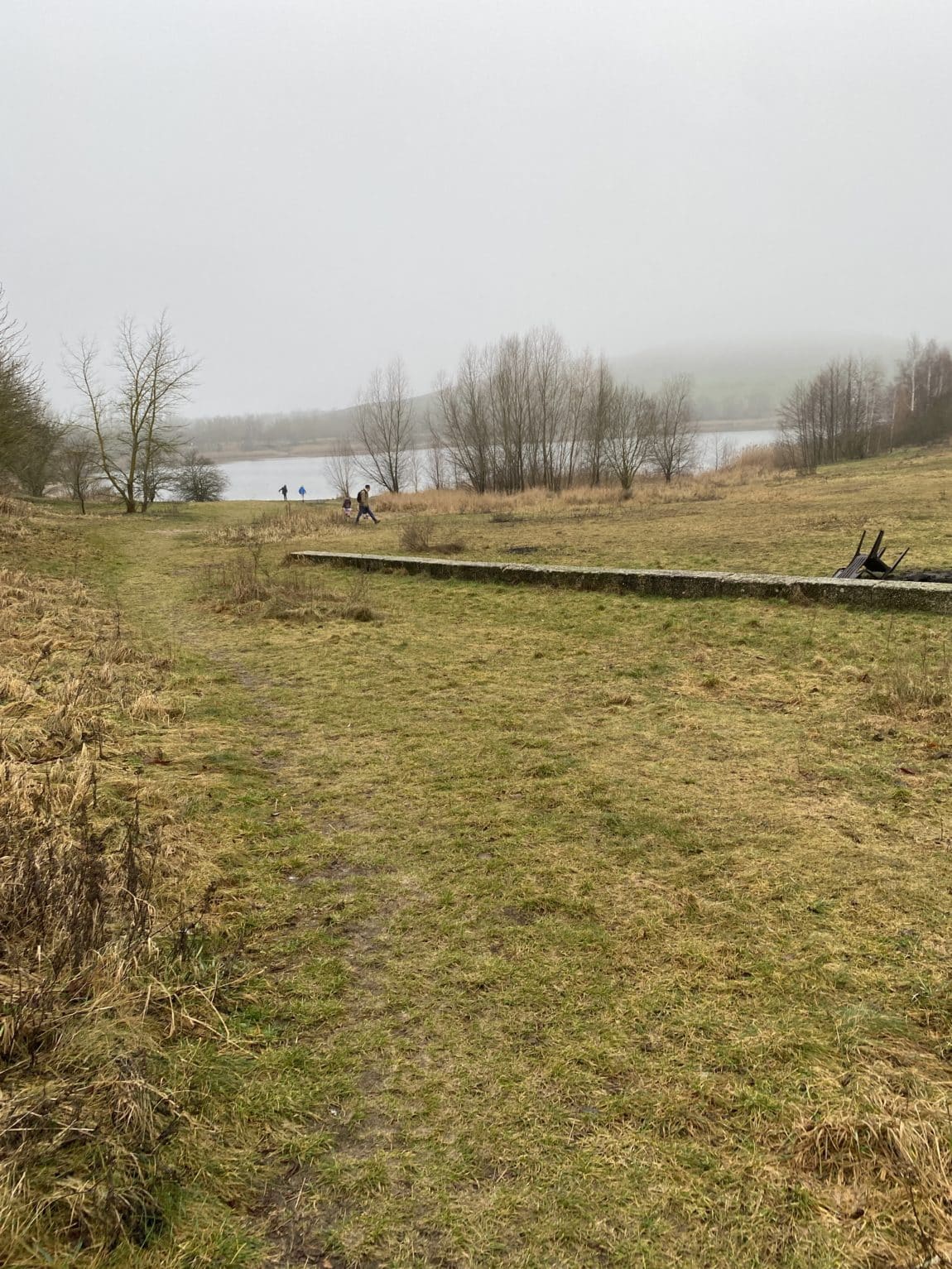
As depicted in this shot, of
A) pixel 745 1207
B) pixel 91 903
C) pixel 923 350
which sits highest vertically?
pixel 923 350

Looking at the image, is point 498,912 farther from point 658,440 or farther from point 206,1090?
point 658,440

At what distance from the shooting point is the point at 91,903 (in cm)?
244

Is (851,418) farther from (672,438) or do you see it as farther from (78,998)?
(78,998)

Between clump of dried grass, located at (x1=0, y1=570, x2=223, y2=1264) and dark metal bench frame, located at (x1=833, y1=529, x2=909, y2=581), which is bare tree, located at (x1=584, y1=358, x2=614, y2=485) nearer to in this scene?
dark metal bench frame, located at (x1=833, y1=529, x2=909, y2=581)

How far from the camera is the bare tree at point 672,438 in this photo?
1695 inches

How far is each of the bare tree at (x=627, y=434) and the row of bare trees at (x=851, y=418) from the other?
60.9 feet

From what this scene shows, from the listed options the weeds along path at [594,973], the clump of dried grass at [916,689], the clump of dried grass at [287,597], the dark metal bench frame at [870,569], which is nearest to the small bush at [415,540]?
the clump of dried grass at [287,597]

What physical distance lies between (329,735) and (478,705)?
1226mm

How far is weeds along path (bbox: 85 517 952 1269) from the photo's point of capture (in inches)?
65.2

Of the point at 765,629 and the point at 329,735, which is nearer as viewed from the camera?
the point at 329,735

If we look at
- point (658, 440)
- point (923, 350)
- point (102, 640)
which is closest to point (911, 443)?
point (923, 350)

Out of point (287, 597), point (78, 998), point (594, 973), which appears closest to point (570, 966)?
point (594, 973)

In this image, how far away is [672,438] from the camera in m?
43.7

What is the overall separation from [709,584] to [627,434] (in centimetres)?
3382
